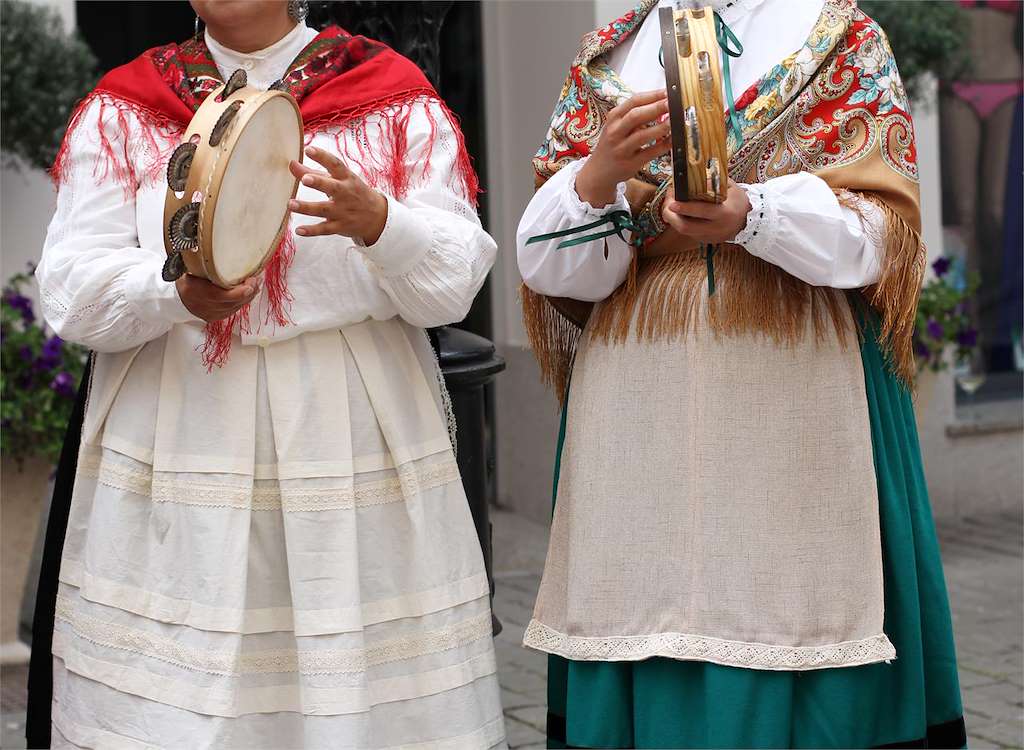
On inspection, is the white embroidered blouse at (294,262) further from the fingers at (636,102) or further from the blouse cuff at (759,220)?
the blouse cuff at (759,220)

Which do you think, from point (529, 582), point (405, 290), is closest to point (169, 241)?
point (405, 290)

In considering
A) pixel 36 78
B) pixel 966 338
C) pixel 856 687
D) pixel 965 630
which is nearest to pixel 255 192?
pixel 856 687

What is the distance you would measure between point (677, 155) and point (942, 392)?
5130 millimetres

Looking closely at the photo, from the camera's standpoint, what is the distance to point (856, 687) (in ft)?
8.71

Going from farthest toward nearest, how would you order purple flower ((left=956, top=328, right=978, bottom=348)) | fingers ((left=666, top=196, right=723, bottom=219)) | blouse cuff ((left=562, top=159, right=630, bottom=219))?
purple flower ((left=956, top=328, right=978, bottom=348)) < blouse cuff ((left=562, top=159, right=630, bottom=219)) < fingers ((left=666, top=196, right=723, bottom=219))

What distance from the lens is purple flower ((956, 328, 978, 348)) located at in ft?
22.1

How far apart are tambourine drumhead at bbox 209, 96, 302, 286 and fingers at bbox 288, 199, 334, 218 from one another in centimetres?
5

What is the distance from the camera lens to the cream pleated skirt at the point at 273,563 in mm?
2654

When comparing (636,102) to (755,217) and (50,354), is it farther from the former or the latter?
(50,354)

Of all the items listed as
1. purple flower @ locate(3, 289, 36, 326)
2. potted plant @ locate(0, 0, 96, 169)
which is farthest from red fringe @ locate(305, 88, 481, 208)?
potted plant @ locate(0, 0, 96, 169)

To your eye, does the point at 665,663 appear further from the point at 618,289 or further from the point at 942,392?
the point at 942,392

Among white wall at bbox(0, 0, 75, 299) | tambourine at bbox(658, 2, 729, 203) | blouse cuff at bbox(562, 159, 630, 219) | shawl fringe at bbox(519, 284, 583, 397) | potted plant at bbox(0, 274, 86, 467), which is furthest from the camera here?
white wall at bbox(0, 0, 75, 299)

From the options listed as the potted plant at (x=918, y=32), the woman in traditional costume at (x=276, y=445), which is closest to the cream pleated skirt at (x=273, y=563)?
the woman in traditional costume at (x=276, y=445)

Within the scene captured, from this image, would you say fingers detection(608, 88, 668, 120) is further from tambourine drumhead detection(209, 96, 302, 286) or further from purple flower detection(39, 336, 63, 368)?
purple flower detection(39, 336, 63, 368)
